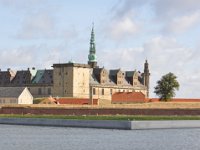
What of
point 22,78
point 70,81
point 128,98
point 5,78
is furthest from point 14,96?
point 5,78

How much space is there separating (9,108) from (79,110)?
10.0 metres

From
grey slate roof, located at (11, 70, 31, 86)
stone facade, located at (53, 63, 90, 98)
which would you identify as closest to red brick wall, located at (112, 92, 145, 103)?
stone facade, located at (53, 63, 90, 98)

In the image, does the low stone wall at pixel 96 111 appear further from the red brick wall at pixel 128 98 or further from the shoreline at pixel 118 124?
the red brick wall at pixel 128 98

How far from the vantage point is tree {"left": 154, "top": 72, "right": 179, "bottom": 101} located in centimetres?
11838

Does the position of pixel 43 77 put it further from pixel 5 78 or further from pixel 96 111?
pixel 96 111

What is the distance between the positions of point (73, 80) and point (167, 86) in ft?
63.2

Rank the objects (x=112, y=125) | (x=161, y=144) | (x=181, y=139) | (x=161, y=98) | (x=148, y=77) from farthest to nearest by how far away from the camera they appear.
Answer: (x=148, y=77) → (x=161, y=98) → (x=112, y=125) → (x=181, y=139) → (x=161, y=144)

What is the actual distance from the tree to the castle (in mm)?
13610

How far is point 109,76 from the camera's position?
132750mm

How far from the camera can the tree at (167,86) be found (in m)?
118

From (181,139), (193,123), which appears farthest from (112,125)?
(181,139)

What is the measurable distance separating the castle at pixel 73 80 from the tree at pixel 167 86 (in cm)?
1361

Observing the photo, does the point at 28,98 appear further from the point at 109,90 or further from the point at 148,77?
the point at 148,77

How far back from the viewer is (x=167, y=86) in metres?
118
